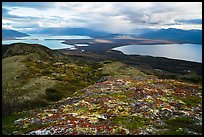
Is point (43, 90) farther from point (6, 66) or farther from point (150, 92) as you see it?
point (6, 66)

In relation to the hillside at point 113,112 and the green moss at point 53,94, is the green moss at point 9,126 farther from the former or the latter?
the green moss at point 53,94

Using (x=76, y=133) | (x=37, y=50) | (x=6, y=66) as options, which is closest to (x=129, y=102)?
(x=76, y=133)

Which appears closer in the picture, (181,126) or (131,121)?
(181,126)

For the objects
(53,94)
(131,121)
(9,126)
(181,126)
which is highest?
(131,121)

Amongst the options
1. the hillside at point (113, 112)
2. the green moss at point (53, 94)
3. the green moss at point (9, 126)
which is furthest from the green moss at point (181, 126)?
the green moss at point (53, 94)

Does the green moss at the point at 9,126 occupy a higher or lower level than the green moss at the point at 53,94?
higher

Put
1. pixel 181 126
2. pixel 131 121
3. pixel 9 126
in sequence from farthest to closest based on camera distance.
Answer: pixel 9 126, pixel 131 121, pixel 181 126

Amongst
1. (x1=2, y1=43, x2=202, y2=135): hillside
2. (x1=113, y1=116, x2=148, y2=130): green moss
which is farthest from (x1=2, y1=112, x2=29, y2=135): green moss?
(x1=113, y1=116, x2=148, y2=130): green moss

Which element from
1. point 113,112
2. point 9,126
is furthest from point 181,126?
point 9,126

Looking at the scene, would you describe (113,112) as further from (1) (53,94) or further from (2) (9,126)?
(1) (53,94)

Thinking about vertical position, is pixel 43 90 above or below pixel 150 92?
below

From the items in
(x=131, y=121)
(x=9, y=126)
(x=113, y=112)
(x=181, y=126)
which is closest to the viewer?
(x=181, y=126)
